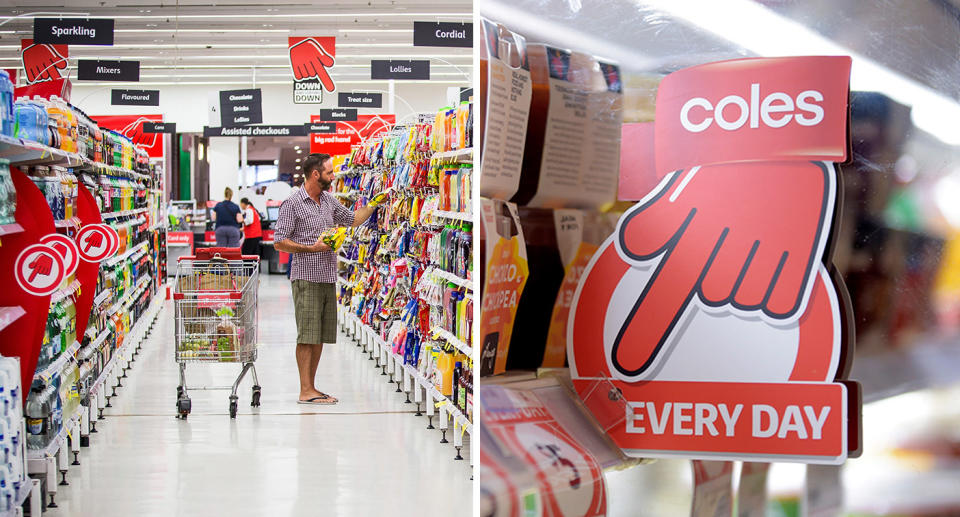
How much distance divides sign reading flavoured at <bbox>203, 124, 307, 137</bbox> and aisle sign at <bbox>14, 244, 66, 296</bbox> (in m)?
15.9

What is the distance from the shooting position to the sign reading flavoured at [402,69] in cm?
1466

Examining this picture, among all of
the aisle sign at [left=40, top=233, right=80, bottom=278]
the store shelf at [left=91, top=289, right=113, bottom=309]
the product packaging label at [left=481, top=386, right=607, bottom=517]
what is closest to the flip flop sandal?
the store shelf at [left=91, top=289, right=113, bottom=309]

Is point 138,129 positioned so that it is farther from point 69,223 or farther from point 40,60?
point 69,223

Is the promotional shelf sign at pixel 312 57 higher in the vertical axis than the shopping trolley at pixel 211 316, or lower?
higher

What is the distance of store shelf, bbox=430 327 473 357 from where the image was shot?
16.1 feet

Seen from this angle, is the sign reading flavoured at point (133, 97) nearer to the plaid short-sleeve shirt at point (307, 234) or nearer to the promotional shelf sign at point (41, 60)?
the promotional shelf sign at point (41, 60)

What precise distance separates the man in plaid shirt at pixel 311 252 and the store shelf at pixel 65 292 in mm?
1741

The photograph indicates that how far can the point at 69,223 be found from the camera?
16.7 feet

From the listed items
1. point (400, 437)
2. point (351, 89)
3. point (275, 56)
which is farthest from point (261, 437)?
point (351, 89)

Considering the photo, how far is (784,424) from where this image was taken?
164cm

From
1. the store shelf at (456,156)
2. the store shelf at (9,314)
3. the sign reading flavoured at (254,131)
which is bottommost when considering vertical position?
the store shelf at (9,314)

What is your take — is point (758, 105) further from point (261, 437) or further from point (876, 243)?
point (261, 437)

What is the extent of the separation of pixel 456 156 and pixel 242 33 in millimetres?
14626

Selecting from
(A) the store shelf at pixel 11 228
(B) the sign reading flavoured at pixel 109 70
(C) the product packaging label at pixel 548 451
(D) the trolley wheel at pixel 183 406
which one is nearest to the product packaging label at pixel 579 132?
(C) the product packaging label at pixel 548 451
